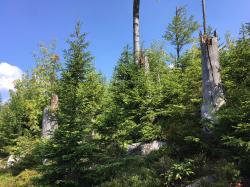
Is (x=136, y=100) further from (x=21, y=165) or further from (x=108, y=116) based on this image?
(x=21, y=165)

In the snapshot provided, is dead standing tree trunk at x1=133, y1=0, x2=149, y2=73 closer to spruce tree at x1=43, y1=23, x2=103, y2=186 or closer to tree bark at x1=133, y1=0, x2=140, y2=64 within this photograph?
tree bark at x1=133, y1=0, x2=140, y2=64

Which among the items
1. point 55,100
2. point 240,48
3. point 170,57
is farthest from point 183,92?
point 170,57

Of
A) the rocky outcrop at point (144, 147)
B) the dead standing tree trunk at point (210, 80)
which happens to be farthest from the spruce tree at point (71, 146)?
the dead standing tree trunk at point (210, 80)

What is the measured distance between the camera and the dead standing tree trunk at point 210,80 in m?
9.70

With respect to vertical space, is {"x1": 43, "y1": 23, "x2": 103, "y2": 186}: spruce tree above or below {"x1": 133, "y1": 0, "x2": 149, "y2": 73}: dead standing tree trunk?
below

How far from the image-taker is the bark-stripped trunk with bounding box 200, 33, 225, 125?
9.70 meters

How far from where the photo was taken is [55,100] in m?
17.1

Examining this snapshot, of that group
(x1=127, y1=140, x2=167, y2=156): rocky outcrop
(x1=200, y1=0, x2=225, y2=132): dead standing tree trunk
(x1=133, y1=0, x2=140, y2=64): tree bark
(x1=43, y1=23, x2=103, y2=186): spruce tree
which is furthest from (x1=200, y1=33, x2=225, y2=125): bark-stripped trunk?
(x1=133, y1=0, x2=140, y2=64): tree bark

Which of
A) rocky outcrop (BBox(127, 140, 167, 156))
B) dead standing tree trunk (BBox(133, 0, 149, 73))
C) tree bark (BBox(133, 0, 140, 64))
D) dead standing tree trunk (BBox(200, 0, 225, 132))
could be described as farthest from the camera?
tree bark (BBox(133, 0, 140, 64))

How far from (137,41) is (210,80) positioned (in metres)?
7.95

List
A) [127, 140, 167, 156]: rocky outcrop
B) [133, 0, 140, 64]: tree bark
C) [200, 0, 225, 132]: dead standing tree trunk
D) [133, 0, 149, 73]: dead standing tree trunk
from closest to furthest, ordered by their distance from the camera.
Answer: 1. [200, 0, 225, 132]: dead standing tree trunk
2. [127, 140, 167, 156]: rocky outcrop
3. [133, 0, 149, 73]: dead standing tree trunk
4. [133, 0, 140, 64]: tree bark

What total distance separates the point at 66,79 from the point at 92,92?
A: 2.28 m

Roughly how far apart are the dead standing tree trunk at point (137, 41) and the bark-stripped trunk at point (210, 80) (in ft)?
17.5

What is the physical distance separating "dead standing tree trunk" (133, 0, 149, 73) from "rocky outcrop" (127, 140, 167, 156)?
15.9ft
